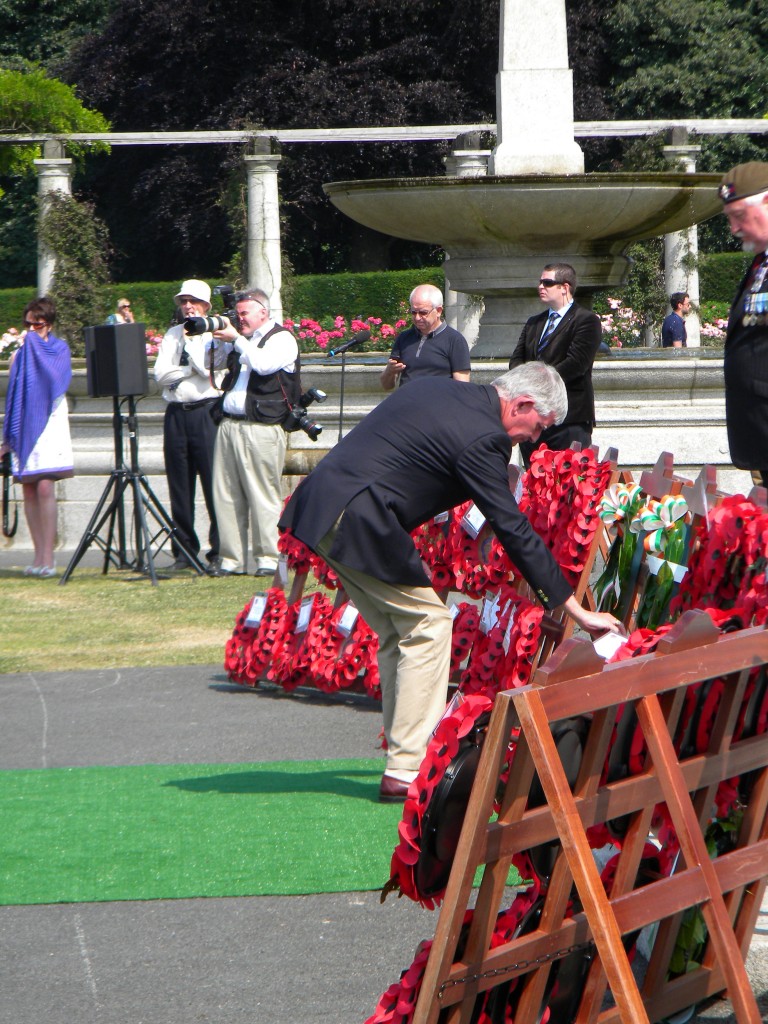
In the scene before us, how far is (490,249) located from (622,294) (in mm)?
→ 13565

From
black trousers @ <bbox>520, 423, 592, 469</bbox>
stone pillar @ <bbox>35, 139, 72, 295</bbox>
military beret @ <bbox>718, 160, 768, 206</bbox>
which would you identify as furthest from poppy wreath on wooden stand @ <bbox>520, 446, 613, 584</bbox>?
stone pillar @ <bbox>35, 139, 72, 295</bbox>

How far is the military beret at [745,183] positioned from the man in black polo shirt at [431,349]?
15.0ft

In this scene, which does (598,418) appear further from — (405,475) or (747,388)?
(405,475)

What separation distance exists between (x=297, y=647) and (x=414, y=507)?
8.78 ft

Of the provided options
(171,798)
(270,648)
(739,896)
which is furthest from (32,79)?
(739,896)

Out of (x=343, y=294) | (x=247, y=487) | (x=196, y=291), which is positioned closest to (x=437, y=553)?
(x=247, y=487)

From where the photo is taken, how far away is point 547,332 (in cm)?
934

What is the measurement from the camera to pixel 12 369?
38.1ft

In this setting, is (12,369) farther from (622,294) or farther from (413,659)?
(622,294)

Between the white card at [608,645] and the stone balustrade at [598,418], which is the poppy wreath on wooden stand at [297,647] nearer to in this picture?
the stone balustrade at [598,418]

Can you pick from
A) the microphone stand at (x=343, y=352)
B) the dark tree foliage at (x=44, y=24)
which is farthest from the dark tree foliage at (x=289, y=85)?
the microphone stand at (x=343, y=352)

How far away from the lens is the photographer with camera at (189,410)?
37.5 ft

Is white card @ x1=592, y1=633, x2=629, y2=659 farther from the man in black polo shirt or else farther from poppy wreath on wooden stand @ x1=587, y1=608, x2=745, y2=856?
the man in black polo shirt

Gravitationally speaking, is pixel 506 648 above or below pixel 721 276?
below
